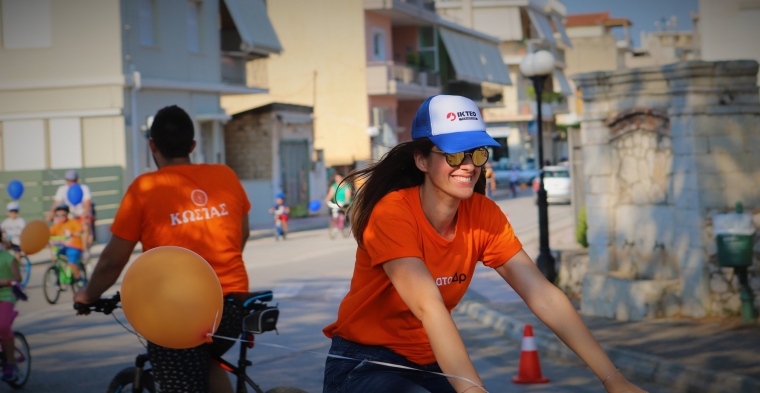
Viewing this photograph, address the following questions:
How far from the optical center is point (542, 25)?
246 ft

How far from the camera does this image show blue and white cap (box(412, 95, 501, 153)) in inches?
132

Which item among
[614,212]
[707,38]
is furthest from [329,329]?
[707,38]

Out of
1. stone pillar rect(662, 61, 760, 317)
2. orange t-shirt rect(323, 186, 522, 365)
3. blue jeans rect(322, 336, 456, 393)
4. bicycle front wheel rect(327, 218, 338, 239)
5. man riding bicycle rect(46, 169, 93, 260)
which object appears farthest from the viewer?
bicycle front wheel rect(327, 218, 338, 239)

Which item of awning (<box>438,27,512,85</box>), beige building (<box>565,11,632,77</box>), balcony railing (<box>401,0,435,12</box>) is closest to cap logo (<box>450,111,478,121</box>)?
balcony railing (<box>401,0,435,12</box>)

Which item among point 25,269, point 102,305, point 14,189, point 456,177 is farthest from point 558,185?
point 456,177

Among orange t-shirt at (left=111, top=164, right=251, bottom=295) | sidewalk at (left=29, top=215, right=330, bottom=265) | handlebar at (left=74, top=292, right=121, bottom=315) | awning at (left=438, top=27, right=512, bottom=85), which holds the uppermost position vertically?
awning at (left=438, top=27, right=512, bottom=85)

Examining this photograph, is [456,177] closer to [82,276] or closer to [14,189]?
[82,276]

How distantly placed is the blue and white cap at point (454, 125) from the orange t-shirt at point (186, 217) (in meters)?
1.81

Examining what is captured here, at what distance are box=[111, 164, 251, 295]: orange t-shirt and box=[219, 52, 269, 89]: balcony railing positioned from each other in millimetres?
29307

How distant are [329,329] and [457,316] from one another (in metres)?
8.79

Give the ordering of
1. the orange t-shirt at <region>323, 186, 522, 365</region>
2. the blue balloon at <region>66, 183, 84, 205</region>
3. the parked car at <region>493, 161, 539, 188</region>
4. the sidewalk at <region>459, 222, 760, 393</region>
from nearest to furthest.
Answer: the orange t-shirt at <region>323, 186, 522, 365</region>
the sidewalk at <region>459, 222, 760, 393</region>
the blue balloon at <region>66, 183, 84, 205</region>
the parked car at <region>493, 161, 539, 188</region>

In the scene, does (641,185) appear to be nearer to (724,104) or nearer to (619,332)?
(724,104)

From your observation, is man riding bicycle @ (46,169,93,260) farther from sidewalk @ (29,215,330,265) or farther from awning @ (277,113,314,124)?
awning @ (277,113,314,124)

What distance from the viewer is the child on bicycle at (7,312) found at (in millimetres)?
8273
